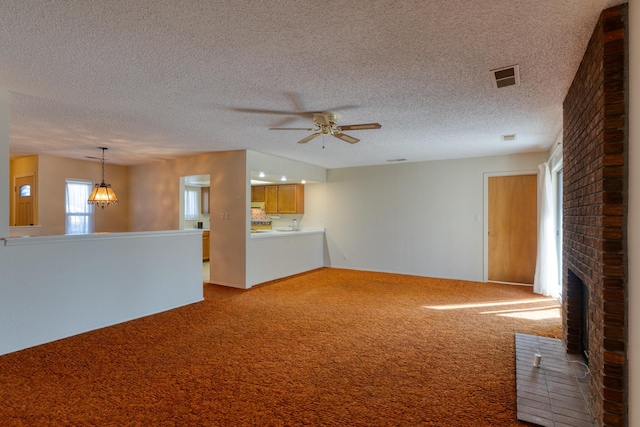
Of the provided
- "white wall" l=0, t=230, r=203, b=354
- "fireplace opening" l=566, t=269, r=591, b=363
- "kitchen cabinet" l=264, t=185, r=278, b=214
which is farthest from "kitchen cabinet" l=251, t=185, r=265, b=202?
"fireplace opening" l=566, t=269, r=591, b=363

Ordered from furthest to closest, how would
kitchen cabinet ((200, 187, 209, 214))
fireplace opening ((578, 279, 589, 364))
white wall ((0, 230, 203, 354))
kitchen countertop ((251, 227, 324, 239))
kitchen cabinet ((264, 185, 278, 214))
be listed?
1. kitchen cabinet ((200, 187, 209, 214))
2. kitchen cabinet ((264, 185, 278, 214))
3. kitchen countertop ((251, 227, 324, 239))
4. white wall ((0, 230, 203, 354))
5. fireplace opening ((578, 279, 589, 364))

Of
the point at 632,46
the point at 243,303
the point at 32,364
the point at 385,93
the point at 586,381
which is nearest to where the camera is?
the point at 632,46

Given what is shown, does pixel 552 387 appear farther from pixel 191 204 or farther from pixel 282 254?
pixel 191 204

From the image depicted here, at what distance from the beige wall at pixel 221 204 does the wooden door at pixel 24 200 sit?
2.22m

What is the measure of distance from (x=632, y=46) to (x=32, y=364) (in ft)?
15.1

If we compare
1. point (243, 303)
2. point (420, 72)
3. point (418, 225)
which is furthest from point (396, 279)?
point (420, 72)

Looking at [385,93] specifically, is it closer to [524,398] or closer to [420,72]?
[420,72]

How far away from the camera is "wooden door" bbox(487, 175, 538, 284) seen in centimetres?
582

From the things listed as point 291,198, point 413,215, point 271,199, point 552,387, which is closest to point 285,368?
point 552,387

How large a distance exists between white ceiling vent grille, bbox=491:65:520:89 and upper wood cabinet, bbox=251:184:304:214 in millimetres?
→ 5637

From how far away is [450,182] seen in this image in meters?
6.41

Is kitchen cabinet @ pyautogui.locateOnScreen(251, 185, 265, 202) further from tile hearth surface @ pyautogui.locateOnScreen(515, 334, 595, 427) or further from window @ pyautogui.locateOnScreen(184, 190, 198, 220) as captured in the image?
tile hearth surface @ pyautogui.locateOnScreen(515, 334, 595, 427)

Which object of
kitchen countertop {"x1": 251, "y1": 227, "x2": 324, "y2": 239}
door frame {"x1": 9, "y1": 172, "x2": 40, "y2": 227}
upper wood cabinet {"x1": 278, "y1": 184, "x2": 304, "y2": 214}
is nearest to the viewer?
kitchen countertop {"x1": 251, "y1": 227, "x2": 324, "y2": 239}

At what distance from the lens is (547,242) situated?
512cm
